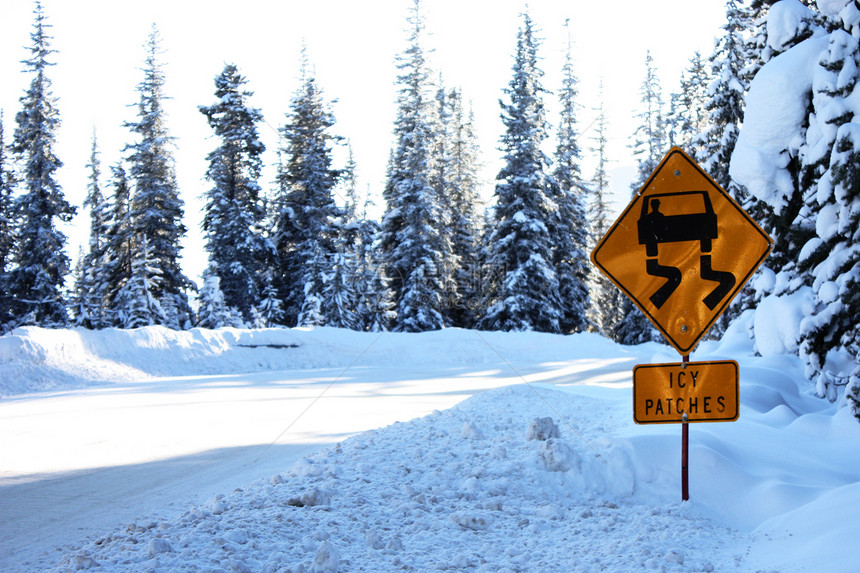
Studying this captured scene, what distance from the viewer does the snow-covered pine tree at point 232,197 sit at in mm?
34344

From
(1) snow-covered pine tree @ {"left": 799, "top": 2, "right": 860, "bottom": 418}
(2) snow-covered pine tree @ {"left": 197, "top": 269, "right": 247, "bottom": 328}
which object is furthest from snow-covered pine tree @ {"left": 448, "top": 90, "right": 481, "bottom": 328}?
(1) snow-covered pine tree @ {"left": 799, "top": 2, "right": 860, "bottom": 418}

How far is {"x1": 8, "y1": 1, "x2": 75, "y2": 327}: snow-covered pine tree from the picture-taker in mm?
30172

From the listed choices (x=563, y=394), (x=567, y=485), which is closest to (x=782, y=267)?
(x=563, y=394)

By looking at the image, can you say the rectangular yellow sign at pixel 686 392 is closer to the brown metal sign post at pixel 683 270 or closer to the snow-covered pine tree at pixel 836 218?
the brown metal sign post at pixel 683 270

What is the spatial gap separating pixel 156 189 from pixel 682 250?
1254 inches

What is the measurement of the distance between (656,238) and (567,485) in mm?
2239

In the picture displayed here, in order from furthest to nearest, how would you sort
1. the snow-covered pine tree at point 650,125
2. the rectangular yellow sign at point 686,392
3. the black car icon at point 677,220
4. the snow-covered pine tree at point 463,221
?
the snow-covered pine tree at point 650,125 → the snow-covered pine tree at point 463,221 → the black car icon at point 677,220 → the rectangular yellow sign at point 686,392

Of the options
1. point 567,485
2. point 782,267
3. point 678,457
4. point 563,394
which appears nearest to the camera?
point 567,485

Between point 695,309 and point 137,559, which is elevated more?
point 695,309

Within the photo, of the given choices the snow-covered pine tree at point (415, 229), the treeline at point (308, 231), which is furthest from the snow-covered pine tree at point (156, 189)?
the snow-covered pine tree at point (415, 229)

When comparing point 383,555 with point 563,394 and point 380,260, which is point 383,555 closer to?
point 563,394

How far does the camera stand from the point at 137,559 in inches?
151

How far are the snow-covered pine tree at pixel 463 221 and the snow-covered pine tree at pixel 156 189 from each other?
14.3 m

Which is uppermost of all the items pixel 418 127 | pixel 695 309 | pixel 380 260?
pixel 418 127
